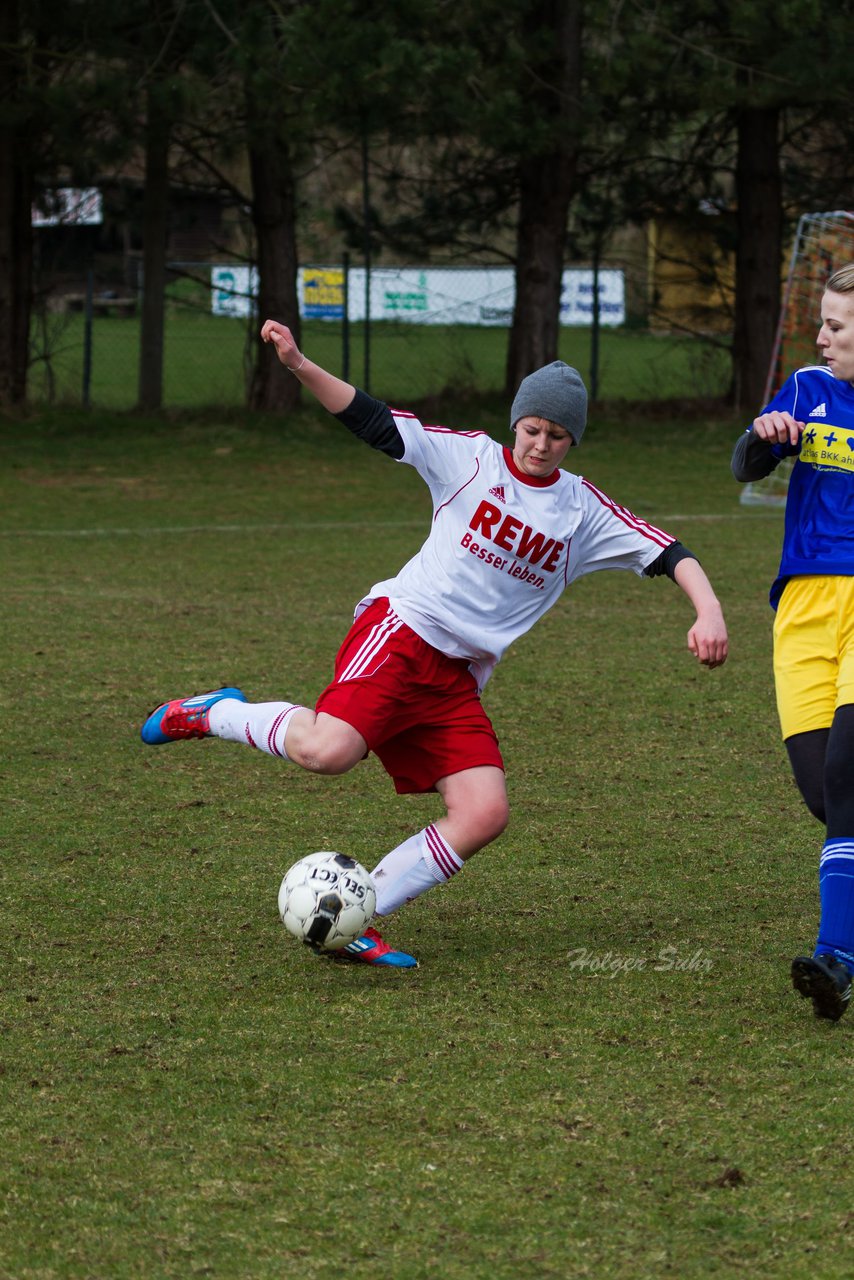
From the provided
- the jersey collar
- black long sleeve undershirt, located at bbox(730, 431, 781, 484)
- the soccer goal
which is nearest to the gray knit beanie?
the jersey collar

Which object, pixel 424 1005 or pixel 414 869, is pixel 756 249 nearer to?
pixel 414 869

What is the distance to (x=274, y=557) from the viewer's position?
11.8 m

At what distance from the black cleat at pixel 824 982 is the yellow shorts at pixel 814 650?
23.4 inches

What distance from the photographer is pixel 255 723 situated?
459 centimetres

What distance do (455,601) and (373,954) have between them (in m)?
0.94

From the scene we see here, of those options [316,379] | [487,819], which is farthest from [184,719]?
[316,379]

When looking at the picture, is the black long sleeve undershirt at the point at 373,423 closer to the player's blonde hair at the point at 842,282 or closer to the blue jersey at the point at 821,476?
the blue jersey at the point at 821,476

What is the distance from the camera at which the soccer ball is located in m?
4.24

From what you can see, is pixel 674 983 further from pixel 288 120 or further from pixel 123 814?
pixel 288 120

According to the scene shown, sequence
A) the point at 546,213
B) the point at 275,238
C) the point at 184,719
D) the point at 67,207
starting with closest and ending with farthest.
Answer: the point at 184,719 → the point at 546,213 → the point at 275,238 → the point at 67,207

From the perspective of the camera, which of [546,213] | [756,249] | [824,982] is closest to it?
[824,982]

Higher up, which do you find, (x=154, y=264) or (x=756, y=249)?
(x=756, y=249)

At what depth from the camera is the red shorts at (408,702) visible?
14.4ft

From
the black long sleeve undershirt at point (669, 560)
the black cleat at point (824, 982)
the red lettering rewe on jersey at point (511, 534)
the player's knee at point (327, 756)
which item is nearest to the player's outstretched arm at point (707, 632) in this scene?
the black long sleeve undershirt at point (669, 560)
